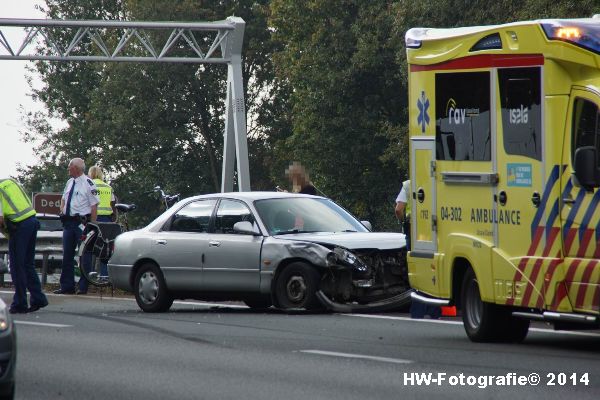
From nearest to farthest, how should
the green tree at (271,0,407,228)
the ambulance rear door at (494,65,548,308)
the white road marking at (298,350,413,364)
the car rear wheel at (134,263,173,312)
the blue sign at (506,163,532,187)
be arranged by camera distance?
the white road marking at (298,350,413,364), the ambulance rear door at (494,65,548,308), the blue sign at (506,163,532,187), the car rear wheel at (134,263,173,312), the green tree at (271,0,407,228)

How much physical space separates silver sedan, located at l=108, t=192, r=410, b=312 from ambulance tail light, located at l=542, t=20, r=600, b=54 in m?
5.23

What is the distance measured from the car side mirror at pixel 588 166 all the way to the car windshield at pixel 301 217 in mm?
6205

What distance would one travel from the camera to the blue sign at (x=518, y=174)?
12250mm

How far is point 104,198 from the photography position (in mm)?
22719

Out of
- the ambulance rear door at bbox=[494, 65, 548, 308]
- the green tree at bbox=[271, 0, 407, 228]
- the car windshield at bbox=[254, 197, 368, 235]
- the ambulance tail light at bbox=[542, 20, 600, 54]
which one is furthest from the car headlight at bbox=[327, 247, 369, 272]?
the green tree at bbox=[271, 0, 407, 228]

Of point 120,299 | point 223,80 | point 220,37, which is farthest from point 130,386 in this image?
point 223,80

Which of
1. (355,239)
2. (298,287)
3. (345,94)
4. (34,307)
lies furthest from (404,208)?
(345,94)

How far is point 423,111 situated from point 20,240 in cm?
567

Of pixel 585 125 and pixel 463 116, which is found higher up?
pixel 463 116

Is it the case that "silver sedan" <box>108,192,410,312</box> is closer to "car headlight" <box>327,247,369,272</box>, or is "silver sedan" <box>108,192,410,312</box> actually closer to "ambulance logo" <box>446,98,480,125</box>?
"car headlight" <box>327,247,369,272</box>

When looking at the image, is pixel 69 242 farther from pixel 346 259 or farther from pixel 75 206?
pixel 346 259

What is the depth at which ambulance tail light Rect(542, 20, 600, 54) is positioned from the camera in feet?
38.0

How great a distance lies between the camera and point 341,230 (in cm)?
1748

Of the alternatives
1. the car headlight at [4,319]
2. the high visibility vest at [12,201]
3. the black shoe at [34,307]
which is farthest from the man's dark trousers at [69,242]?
the car headlight at [4,319]
